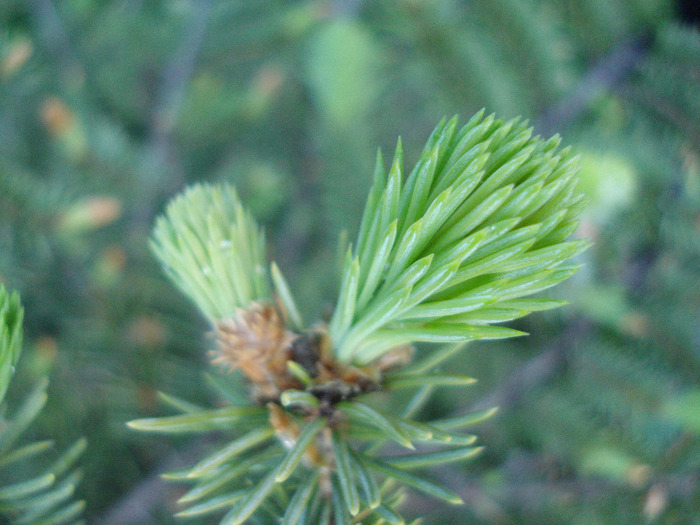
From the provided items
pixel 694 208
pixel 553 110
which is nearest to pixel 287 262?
pixel 553 110

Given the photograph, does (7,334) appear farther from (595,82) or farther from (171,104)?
(595,82)

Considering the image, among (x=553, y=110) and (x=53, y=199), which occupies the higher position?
(x=53, y=199)

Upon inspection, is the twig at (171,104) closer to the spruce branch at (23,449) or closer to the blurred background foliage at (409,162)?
the blurred background foliage at (409,162)

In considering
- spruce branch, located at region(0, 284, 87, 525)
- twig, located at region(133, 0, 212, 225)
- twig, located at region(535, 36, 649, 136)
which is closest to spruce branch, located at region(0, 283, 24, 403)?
spruce branch, located at region(0, 284, 87, 525)

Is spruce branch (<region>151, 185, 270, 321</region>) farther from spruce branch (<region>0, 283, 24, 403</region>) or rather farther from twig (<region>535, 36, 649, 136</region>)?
twig (<region>535, 36, 649, 136</region>)

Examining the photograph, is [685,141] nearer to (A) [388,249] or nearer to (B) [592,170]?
(B) [592,170]

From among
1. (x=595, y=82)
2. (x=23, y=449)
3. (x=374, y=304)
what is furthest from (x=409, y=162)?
(x=23, y=449)
